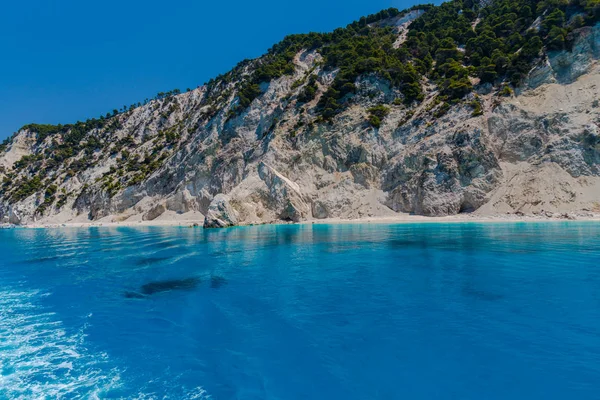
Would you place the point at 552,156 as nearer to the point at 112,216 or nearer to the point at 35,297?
the point at 35,297

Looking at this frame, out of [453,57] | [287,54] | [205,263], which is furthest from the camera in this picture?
[287,54]

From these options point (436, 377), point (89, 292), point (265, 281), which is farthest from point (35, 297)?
point (436, 377)

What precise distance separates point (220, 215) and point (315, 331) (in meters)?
37.9

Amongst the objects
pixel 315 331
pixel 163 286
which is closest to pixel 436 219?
pixel 163 286

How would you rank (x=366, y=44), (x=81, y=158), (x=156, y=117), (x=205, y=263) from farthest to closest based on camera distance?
(x=156, y=117) < (x=81, y=158) < (x=366, y=44) < (x=205, y=263)

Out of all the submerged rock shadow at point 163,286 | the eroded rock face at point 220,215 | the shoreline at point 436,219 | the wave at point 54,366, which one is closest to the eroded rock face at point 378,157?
the eroded rock face at point 220,215

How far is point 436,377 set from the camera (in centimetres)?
604

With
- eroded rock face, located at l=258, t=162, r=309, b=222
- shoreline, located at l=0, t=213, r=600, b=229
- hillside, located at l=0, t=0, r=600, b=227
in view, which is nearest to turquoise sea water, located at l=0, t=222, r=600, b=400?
shoreline, located at l=0, t=213, r=600, b=229

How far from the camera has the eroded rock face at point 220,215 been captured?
44.1m

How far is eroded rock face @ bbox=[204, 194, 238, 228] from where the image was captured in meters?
44.1

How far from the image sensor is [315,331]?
8.31 meters

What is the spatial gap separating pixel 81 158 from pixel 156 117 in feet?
79.4

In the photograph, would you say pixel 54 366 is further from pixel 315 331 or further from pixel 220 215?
pixel 220 215

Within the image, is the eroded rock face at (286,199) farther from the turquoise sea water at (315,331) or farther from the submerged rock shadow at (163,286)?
the submerged rock shadow at (163,286)
